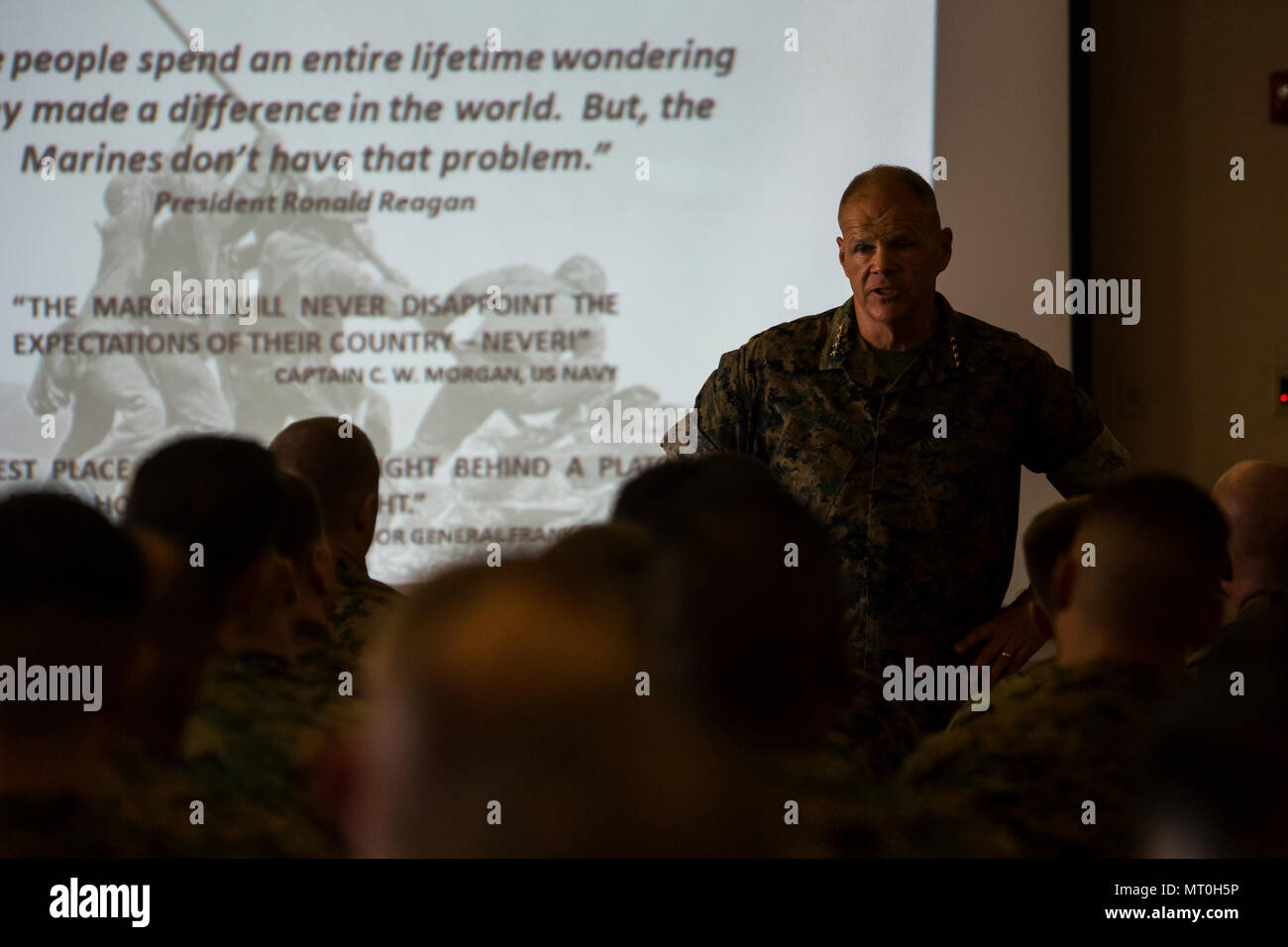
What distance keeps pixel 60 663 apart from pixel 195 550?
0.50 meters

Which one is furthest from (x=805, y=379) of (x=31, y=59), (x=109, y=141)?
(x=31, y=59)

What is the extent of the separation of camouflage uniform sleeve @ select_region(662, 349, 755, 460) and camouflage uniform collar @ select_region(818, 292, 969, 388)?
163 mm

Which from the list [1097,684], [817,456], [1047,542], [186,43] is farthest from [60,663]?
[186,43]

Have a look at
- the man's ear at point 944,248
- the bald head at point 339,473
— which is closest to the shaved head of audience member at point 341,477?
the bald head at point 339,473

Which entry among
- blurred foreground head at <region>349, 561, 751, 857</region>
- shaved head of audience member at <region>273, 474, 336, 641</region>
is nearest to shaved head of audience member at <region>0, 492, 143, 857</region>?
blurred foreground head at <region>349, 561, 751, 857</region>

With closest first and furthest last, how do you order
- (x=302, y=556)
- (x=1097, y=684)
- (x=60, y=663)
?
(x=60, y=663) < (x=1097, y=684) < (x=302, y=556)

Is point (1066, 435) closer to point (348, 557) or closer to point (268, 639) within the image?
point (348, 557)

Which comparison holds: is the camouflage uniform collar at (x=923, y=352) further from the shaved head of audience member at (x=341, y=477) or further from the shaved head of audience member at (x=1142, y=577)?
the shaved head of audience member at (x=1142, y=577)

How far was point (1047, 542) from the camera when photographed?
1713mm

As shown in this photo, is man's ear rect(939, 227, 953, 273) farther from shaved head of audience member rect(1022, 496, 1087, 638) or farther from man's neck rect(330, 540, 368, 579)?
man's neck rect(330, 540, 368, 579)

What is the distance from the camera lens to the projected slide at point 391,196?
3.46m

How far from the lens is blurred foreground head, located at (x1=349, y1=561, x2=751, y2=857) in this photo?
660mm

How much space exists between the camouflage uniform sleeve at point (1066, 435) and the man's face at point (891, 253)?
0.28m
